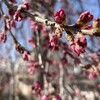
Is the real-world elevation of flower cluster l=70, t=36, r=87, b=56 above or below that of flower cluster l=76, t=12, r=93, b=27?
below

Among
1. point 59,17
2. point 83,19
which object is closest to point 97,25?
point 83,19

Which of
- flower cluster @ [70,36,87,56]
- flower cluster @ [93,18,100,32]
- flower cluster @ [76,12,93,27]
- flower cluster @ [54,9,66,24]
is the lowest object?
flower cluster @ [70,36,87,56]

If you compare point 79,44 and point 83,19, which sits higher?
point 83,19

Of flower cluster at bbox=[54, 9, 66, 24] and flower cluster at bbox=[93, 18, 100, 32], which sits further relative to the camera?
flower cluster at bbox=[54, 9, 66, 24]

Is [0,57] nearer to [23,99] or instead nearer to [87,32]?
[23,99]

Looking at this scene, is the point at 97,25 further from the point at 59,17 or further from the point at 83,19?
the point at 59,17

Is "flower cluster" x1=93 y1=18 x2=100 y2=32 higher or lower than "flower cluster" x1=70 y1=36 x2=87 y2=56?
below

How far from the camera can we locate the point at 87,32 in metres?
1.08

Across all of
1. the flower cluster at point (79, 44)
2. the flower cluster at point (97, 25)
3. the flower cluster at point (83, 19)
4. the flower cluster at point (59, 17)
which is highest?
the flower cluster at point (59, 17)

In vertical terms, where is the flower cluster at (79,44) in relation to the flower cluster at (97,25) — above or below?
below

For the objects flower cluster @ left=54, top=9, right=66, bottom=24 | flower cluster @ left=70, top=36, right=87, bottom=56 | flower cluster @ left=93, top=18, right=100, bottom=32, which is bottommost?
flower cluster @ left=70, top=36, right=87, bottom=56

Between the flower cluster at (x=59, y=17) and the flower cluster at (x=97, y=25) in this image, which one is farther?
the flower cluster at (x=59, y=17)

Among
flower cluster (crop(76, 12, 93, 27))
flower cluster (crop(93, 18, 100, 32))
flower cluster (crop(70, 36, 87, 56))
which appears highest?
flower cluster (crop(76, 12, 93, 27))

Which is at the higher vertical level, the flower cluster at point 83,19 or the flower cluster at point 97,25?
the flower cluster at point 83,19
